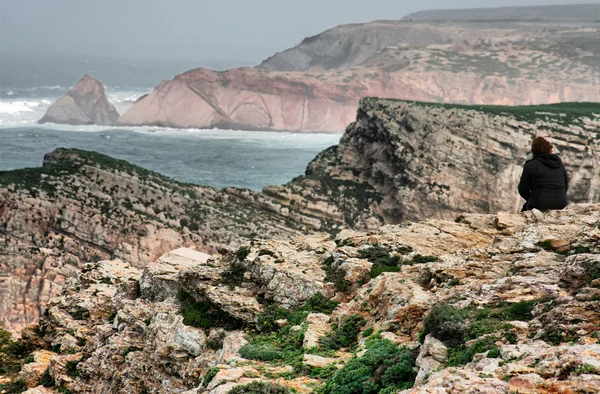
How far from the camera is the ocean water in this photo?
101m

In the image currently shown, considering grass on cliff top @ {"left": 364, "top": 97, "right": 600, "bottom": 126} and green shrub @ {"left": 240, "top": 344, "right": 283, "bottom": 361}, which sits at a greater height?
grass on cliff top @ {"left": 364, "top": 97, "right": 600, "bottom": 126}

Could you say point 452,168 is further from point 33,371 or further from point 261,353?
point 261,353

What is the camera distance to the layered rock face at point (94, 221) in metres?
48.5

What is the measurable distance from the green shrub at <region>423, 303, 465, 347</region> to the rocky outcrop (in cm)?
15068

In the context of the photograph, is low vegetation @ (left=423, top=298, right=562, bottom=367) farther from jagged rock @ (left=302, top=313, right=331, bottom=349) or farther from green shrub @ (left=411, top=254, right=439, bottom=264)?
green shrub @ (left=411, top=254, right=439, bottom=264)

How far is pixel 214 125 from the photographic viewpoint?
16312 centimetres

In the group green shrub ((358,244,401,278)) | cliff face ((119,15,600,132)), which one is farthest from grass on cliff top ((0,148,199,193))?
cliff face ((119,15,600,132))

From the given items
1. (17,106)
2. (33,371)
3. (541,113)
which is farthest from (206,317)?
(17,106)

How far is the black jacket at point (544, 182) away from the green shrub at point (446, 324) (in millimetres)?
6150

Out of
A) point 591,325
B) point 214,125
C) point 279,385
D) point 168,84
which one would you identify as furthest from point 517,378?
point 168,84

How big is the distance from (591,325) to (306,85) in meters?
163

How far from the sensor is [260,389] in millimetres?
12773

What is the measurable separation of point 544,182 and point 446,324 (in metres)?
7.19

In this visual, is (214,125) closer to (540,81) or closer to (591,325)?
(540,81)
